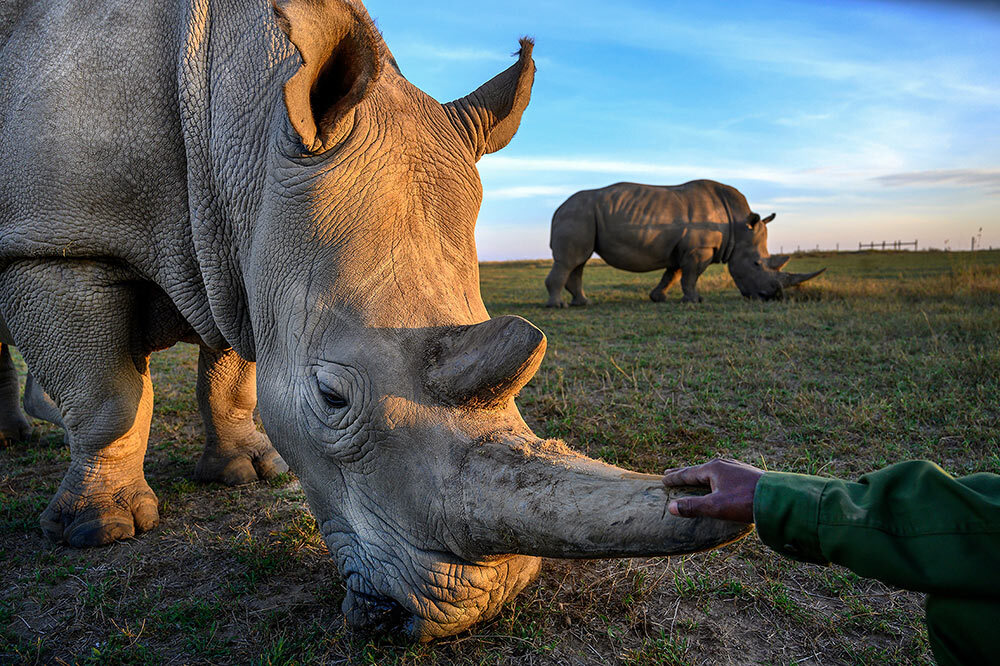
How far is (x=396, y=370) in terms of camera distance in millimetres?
1690

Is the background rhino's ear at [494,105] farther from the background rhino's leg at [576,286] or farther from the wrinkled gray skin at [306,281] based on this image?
the background rhino's leg at [576,286]

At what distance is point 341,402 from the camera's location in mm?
1778

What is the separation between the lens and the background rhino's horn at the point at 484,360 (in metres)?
1.51

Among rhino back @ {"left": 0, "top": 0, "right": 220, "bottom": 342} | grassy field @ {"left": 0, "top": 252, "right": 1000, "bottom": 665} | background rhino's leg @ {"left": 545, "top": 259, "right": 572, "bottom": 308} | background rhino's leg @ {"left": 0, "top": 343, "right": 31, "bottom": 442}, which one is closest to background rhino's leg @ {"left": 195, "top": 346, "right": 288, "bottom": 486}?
grassy field @ {"left": 0, "top": 252, "right": 1000, "bottom": 665}

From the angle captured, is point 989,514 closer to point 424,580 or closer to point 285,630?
point 424,580

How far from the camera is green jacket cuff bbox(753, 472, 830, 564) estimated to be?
3.75ft

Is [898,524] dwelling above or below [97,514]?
above

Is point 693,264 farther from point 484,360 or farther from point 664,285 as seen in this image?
point 484,360

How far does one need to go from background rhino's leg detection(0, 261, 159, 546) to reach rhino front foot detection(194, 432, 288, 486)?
426 millimetres

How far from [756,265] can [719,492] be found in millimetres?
11181

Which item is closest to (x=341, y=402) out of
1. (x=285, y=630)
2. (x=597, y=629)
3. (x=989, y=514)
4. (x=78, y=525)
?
(x=285, y=630)

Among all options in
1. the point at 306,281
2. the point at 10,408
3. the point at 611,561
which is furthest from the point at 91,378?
the point at 10,408

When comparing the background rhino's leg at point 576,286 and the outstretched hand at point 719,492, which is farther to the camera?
the background rhino's leg at point 576,286

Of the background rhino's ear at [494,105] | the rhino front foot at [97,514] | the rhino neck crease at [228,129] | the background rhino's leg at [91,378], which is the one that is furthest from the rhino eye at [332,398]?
Result: the rhino front foot at [97,514]
